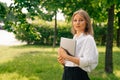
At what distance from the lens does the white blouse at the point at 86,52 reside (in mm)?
4023

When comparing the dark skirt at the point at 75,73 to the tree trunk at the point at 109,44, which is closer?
the dark skirt at the point at 75,73

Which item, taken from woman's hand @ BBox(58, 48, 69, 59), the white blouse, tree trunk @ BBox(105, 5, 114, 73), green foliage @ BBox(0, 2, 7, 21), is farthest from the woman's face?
tree trunk @ BBox(105, 5, 114, 73)

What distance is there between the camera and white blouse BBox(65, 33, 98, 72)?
4023 mm

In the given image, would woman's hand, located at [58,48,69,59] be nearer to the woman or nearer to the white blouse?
the woman

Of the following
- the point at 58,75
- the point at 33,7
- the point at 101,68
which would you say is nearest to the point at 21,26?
the point at 33,7

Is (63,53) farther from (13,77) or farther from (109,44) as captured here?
(109,44)

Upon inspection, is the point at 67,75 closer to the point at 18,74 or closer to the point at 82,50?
the point at 82,50

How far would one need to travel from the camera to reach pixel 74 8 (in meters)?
13.6

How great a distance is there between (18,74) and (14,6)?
3445 mm

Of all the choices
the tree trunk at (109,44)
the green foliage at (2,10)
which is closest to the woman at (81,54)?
the green foliage at (2,10)

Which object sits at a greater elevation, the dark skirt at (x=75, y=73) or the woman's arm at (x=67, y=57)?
the woman's arm at (x=67, y=57)

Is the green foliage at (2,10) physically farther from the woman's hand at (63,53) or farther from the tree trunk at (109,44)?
the woman's hand at (63,53)

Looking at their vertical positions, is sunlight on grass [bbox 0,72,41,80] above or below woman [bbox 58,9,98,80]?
below

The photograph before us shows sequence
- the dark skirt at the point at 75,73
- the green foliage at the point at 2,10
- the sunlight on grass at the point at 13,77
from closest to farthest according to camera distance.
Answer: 1. the dark skirt at the point at 75,73
2. the green foliage at the point at 2,10
3. the sunlight on grass at the point at 13,77
